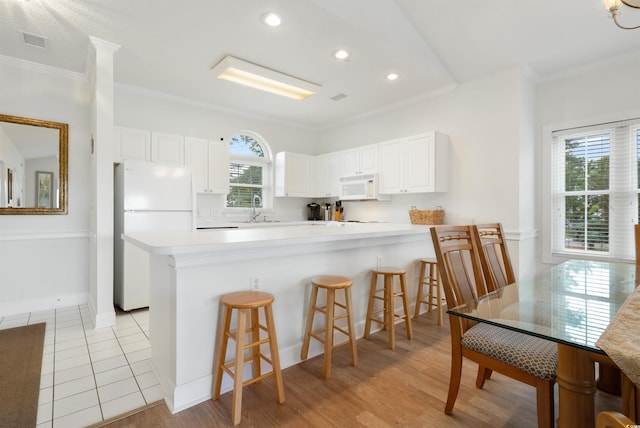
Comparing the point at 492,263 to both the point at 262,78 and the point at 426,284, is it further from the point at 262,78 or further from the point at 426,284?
the point at 262,78

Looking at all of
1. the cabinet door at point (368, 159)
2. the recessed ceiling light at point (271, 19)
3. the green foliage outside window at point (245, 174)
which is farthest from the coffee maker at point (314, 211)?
the recessed ceiling light at point (271, 19)

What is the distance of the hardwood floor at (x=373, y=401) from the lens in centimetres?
Result: 167

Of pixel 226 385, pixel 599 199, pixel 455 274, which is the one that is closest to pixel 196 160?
pixel 226 385

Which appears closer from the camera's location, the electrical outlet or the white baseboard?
the electrical outlet

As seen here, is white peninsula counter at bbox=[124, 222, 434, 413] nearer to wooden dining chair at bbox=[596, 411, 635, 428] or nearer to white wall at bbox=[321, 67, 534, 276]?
wooden dining chair at bbox=[596, 411, 635, 428]

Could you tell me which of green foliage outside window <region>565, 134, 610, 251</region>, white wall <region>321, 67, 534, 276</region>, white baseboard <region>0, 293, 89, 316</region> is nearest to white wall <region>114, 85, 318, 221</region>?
white baseboard <region>0, 293, 89, 316</region>

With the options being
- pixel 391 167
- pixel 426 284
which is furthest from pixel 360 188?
pixel 426 284

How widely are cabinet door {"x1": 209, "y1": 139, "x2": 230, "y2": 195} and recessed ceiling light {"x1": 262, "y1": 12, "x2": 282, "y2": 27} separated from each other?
7.40 ft

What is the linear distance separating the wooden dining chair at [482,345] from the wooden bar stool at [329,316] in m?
0.72

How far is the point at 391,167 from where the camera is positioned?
15.0 ft

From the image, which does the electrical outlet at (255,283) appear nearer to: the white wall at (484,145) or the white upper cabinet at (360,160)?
the white wall at (484,145)

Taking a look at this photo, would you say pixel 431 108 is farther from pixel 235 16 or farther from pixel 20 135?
pixel 20 135

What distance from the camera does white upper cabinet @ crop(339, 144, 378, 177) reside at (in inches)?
190

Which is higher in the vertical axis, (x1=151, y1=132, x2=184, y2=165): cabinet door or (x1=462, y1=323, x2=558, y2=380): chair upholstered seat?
(x1=151, y1=132, x2=184, y2=165): cabinet door
